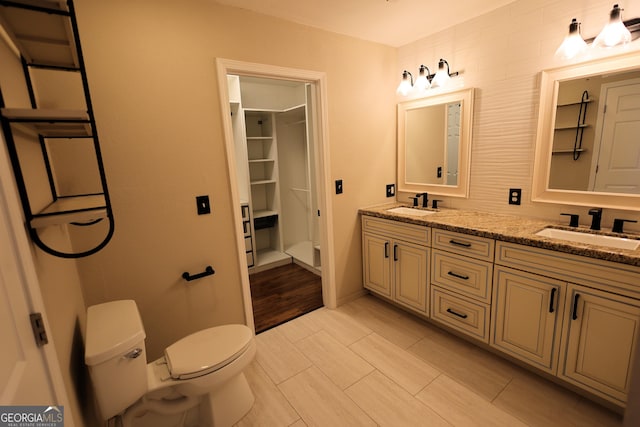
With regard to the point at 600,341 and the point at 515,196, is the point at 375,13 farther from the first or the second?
the point at 600,341

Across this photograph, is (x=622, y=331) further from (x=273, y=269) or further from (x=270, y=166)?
(x=270, y=166)

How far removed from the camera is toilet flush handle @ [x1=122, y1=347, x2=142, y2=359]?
4.06 feet

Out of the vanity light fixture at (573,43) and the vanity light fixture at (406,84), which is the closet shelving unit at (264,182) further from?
the vanity light fixture at (573,43)

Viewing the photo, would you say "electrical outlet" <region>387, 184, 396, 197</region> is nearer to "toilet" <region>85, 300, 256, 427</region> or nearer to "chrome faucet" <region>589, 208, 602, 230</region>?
"chrome faucet" <region>589, 208, 602, 230</region>

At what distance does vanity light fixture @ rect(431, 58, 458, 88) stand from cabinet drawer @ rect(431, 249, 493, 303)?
1363 mm

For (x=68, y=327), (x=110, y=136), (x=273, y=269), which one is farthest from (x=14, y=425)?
(x=273, y=269)

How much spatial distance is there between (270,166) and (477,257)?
273 centimetres

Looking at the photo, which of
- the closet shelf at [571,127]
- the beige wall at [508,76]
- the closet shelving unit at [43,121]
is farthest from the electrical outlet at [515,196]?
the closet shelving unit at [43,121]

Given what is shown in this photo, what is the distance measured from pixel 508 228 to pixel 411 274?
0.79 m

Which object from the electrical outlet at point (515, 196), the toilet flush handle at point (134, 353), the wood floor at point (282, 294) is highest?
the electrical outlet at point (515, 196)

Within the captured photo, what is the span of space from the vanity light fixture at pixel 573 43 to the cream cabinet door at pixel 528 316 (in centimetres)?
132

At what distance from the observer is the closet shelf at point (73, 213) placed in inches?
35.1

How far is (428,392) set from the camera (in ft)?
5.71

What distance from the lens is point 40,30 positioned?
97 cm
